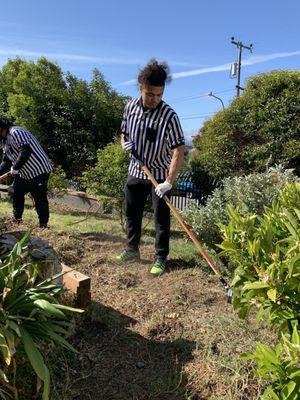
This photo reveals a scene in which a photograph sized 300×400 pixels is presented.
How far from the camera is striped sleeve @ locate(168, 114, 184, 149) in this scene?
4.10 meters

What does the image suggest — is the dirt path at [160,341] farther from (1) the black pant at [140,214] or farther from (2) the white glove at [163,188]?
(2) the white glove at [163,188]

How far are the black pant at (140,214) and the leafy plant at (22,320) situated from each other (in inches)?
86.2

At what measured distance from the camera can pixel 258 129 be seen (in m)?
7.93

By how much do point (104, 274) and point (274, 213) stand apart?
2420 millimetres

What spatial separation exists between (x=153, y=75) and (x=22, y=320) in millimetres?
2565

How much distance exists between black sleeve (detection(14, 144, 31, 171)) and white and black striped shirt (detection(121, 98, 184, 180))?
1.67 meters

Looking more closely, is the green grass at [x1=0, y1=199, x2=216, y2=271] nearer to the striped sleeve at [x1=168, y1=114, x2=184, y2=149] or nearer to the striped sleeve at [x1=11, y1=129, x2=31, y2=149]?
the striped sleeve at [x1=11, y1=129, x2=31, y2=149]

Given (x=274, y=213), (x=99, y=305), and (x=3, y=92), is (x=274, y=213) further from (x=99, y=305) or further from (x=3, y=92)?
(x=3, y=92)

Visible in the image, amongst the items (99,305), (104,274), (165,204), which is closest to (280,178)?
(165,204)

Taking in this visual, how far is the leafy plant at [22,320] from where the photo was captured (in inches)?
73.2

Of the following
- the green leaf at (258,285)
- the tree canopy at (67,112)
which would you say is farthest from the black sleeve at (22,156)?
the tree canopy at (67,112)

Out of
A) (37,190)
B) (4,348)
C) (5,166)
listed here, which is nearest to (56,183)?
(5,166)

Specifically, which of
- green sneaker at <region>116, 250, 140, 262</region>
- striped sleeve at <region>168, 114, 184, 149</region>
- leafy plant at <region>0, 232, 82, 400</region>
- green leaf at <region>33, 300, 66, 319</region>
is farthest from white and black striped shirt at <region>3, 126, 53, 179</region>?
green leaf at <region>33, 300, 66, 319</region>

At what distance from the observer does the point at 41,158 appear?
18.8ft
